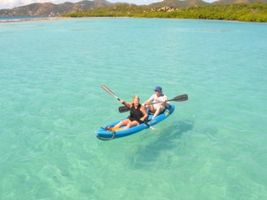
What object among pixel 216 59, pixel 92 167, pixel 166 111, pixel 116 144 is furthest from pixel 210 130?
pixel 216 59

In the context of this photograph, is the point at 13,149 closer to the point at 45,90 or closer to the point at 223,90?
the point at 45,90

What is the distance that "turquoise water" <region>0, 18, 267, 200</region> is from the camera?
8.74 metres

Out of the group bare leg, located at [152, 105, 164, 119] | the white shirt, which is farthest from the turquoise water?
the white shirt

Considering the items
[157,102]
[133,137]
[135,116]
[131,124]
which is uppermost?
[157,102]

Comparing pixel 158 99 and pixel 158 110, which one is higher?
pixel 158 99

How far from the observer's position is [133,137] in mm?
11227

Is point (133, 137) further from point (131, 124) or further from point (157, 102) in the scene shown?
point (157, 102)

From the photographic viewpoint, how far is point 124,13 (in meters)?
117

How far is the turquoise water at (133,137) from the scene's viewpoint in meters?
8.74

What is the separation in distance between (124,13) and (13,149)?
11147cm

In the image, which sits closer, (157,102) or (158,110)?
(158,110)

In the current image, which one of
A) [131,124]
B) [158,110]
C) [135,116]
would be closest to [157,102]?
[158,110]

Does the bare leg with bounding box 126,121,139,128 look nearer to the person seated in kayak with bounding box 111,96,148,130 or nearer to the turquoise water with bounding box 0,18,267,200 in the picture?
the person seated in kayak with bounding box 111,96,148,130

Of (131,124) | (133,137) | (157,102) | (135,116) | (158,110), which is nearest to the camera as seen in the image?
(131,124)
